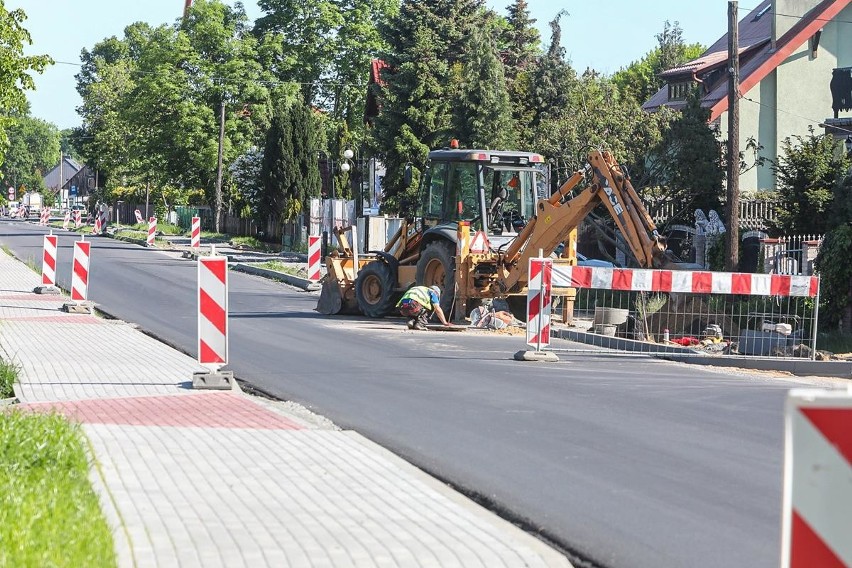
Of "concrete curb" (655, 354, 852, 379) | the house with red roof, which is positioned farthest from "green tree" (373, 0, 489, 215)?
"concrete curb" (655, 354, 852, 379)

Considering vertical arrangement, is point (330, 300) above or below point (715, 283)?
below

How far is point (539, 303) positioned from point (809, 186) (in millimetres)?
14969

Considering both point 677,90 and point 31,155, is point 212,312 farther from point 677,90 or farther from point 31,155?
point 31,155

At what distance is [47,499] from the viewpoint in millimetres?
6902

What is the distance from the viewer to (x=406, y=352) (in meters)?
17.7

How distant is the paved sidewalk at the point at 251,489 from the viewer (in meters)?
6.28

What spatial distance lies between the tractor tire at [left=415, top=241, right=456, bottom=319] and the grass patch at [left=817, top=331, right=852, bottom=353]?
6278 mm

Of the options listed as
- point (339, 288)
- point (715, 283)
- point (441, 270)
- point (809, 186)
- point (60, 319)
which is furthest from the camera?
point (809, 186)

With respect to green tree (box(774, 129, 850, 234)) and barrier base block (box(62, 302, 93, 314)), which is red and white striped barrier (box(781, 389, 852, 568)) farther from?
green tree (box(774, 129, 850, 234))

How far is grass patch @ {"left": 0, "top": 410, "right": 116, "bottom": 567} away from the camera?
5.71 meters

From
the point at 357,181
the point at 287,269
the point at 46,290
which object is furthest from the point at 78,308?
the point at 357,181

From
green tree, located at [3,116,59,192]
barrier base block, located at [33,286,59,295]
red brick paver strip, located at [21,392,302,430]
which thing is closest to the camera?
red brick paver strip, located at [21,392,302,430]

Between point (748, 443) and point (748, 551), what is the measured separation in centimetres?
356

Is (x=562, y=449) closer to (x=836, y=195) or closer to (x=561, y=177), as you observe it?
(x=836, y=195)
